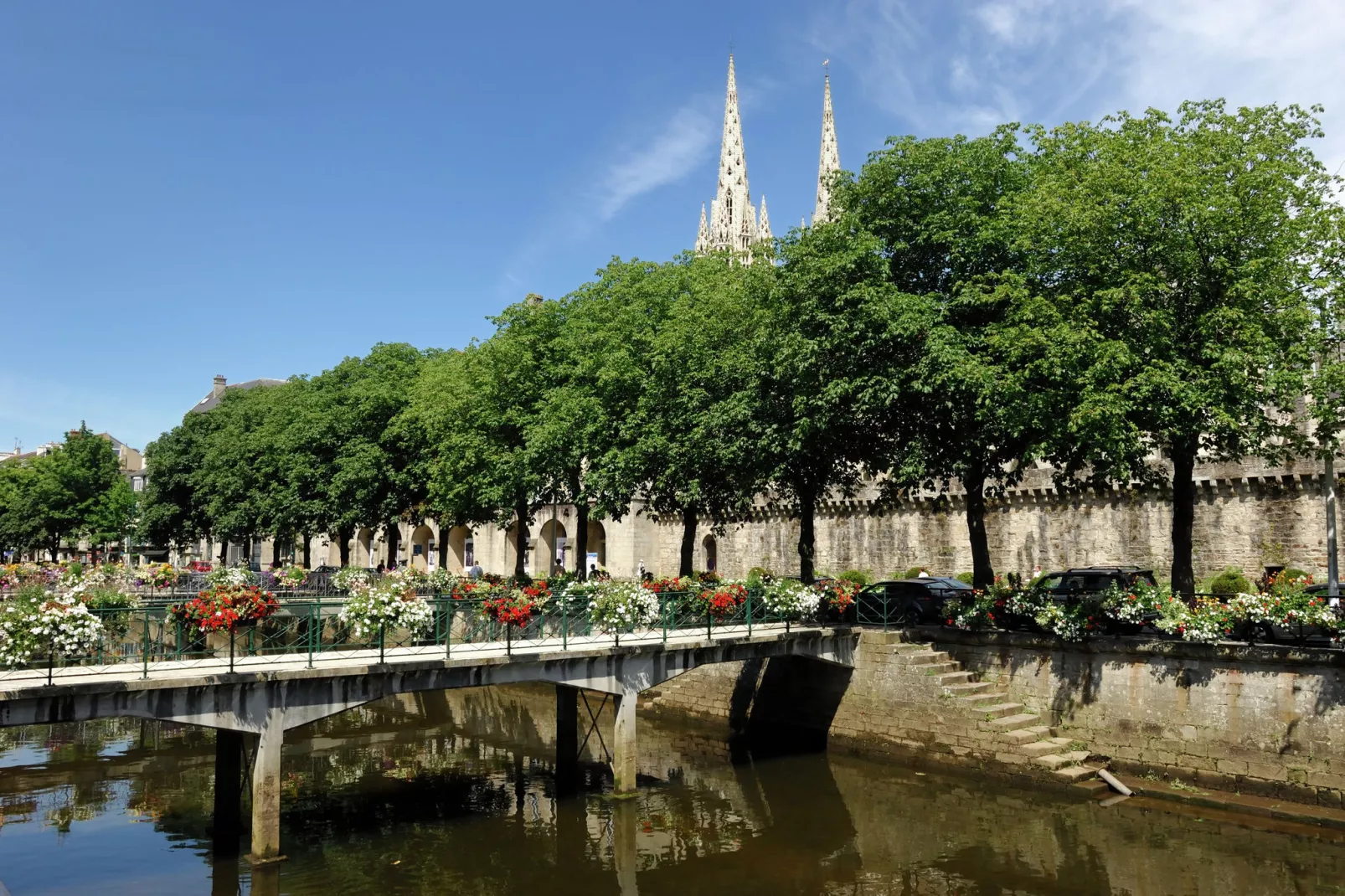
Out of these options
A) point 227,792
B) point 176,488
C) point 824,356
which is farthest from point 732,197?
point 227,792

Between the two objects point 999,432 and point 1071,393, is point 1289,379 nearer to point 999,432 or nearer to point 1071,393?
point 1071,393

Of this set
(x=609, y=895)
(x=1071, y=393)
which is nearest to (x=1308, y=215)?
(x=1071, y=393)

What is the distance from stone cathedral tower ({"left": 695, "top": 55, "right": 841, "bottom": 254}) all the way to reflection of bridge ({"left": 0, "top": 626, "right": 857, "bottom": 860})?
330ft

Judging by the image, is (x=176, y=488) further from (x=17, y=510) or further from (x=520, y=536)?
(x=520, y=536)

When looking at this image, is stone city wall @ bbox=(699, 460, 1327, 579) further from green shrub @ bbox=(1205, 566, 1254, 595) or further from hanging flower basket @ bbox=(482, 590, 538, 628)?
hanging flower basket @ bbox=(482, 590, 538, 628)

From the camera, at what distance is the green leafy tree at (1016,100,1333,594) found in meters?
19.3

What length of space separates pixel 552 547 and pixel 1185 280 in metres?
52.1

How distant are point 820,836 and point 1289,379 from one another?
12.7m

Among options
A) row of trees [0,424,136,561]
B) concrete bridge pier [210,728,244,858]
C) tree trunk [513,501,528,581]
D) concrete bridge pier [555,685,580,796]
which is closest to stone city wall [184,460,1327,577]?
tree trunk [513,501,528,581]

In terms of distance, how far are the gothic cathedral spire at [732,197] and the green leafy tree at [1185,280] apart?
9631cm

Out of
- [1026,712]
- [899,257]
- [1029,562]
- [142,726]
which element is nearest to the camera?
[1026,712]

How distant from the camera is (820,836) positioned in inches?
690

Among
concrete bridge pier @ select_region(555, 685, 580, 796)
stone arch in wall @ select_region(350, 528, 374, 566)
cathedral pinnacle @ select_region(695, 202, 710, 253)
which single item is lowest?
concrete bridge pier @ select_region(555, 685, 580, 796)

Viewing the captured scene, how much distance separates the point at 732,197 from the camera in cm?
11944
